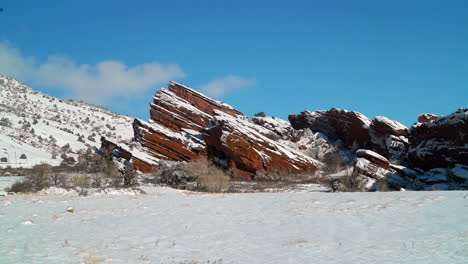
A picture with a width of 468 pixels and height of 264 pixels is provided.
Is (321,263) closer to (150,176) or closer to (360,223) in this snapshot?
(360,223)

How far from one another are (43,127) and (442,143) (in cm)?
4093

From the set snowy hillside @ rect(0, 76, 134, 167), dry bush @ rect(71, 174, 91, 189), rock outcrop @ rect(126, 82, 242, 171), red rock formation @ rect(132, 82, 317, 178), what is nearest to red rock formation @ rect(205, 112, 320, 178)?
red rock formation @ rect(132, 82, 317, 178)

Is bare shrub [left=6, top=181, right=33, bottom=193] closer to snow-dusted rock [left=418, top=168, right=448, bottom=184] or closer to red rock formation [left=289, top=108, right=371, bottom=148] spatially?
snow-dusted rock [left=418, top=168, right=448, bottom=184]

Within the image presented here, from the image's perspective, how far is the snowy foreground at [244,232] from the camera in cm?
629

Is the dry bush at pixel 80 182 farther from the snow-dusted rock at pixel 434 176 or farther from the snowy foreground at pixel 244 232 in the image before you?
the snow-dusted rock at pixel 434 176

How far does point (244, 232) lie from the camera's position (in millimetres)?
8500

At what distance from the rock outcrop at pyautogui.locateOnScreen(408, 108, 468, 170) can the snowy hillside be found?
25.8 metres

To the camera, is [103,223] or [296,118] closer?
[103,223]

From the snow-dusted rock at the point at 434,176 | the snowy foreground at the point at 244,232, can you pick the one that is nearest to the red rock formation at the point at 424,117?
the snow-dusted rock at the point at 434,176

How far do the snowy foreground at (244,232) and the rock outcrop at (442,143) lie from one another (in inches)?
482

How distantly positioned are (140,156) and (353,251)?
83.2ft

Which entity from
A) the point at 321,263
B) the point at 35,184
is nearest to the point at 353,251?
the point at 321,263

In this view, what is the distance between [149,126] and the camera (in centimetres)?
3212

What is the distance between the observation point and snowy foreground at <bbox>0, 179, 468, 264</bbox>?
248 inches
